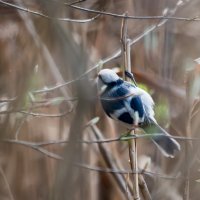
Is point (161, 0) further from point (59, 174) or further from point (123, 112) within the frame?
point (59, 174)

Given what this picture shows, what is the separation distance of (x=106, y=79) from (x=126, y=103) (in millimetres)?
63

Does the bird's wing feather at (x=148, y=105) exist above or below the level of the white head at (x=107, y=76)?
below

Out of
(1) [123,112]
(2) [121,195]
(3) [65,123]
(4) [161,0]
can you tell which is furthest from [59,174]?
(4) [161,0]

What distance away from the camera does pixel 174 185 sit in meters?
1.55

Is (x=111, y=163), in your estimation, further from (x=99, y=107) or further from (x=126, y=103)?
(x=126, y=103)

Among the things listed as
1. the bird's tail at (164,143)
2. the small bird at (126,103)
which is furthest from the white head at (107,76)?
the bird's tail at (164,143)

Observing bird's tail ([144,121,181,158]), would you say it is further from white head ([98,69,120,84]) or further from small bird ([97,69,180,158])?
white head ([98,69,120,84])

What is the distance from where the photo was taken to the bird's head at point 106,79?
3.40ft

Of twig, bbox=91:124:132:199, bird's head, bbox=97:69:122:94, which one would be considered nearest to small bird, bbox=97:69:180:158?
bird's head, bbox=97:69:122:94

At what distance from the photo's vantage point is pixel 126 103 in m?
1.03

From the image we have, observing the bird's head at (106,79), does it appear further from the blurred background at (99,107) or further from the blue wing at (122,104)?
the blurred background at (99,107)

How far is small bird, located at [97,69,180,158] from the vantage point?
1024 mm

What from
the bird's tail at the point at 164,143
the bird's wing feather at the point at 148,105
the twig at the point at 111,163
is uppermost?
the bird's wing feather at the point at 148,105

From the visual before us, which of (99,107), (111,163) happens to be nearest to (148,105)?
(99,107)
